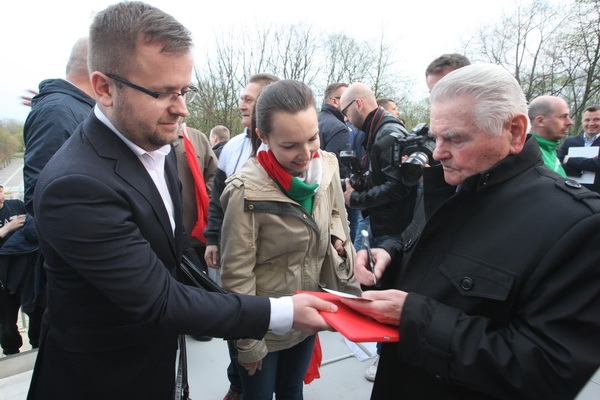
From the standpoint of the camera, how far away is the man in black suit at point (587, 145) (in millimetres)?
4590

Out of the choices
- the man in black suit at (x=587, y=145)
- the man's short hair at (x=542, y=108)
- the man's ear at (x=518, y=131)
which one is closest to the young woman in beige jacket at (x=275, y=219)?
the man's ear at (x=518, y=131)

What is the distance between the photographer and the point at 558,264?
3.33ft

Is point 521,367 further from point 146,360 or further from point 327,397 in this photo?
point 327,397

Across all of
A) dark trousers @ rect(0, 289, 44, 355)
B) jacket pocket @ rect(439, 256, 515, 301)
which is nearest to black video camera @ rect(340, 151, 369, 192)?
jacket pocket @ rect(439, 256, 515, 301)

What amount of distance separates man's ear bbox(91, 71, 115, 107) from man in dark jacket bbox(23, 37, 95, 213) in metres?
1.30

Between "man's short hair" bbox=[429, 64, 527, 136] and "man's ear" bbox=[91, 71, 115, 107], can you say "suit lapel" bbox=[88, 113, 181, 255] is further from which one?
"man's short hair" bbox=[429, 64, 527, 136]

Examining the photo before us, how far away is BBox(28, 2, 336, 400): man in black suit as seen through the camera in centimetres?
108

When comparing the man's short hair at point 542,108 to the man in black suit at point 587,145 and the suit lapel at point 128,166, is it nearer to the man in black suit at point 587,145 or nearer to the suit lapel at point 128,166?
the man in black suit at point 587,145

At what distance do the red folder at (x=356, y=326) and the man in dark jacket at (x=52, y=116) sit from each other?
1943 millimetres

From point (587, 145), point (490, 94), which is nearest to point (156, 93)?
point (490, 94)

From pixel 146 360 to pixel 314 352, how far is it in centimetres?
121

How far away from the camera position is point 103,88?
1.21 meters

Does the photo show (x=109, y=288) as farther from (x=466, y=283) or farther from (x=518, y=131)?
(x=518, y=131)

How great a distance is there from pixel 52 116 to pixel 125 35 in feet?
4.91
